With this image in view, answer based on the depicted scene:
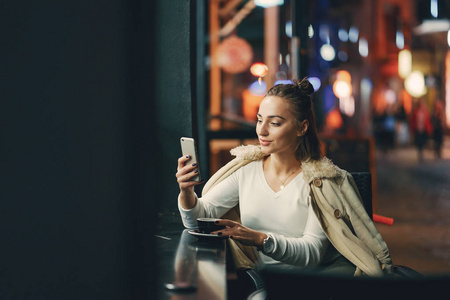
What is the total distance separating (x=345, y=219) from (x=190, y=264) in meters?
0.82

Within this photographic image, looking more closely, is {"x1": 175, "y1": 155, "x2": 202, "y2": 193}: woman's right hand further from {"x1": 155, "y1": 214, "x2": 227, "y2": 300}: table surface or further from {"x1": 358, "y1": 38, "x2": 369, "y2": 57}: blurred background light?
{"x1": 358, "y1": 38, "x2": 369, "y2": 57}: blurred background light

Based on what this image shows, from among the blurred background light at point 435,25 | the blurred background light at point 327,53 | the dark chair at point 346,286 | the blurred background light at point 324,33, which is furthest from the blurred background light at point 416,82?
the dark chair at point 346,286

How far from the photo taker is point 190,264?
6.11ft

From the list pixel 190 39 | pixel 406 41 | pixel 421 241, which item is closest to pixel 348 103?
pixel 406 41

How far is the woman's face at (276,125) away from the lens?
2354 millimetres

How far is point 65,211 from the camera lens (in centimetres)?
87

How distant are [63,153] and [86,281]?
0.78 feet

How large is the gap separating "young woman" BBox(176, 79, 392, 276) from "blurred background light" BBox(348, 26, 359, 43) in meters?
28.0

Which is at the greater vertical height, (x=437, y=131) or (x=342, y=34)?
(x=342, y=34)

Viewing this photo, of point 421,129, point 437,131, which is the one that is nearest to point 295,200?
point 437,131

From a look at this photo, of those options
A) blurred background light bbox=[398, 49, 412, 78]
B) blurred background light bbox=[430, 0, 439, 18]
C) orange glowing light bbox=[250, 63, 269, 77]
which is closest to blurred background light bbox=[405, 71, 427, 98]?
blurred background light bbox=[398, 49, 412, 78]

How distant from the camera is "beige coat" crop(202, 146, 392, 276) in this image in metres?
2.25

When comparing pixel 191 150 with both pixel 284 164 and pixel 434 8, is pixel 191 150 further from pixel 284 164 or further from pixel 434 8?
pixel 434 8

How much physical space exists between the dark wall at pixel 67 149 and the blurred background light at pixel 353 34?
1161 inches
